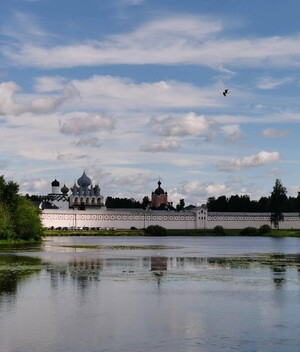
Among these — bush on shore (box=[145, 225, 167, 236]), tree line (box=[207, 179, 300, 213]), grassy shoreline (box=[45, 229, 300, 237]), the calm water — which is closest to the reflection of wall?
the calm water

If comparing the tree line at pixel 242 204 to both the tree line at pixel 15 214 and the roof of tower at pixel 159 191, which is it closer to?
the roof of tower at pixel 159 191

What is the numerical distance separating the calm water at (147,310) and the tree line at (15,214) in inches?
1107

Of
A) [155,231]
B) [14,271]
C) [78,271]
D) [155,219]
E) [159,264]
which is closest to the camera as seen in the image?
[14,271]

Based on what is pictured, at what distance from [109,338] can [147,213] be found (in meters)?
118

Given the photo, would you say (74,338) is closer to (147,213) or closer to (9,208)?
(9,208)

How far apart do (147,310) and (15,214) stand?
43.0m

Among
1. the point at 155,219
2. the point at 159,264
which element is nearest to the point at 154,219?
the point at 155,219

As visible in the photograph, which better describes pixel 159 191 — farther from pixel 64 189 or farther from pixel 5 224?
pixel 5 224

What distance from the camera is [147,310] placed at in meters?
18.7

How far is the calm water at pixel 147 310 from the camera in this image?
14.6m

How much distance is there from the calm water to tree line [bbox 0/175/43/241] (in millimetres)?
28106

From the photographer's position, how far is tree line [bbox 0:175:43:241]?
5828cm

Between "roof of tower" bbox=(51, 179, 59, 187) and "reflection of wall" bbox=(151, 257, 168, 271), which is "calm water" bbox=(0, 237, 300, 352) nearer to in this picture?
"reflection of wall" bbox=(151, 257, 168, 271)

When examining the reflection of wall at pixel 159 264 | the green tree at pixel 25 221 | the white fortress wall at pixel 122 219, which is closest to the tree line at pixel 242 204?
the white fortress wall at pixel 122 219
